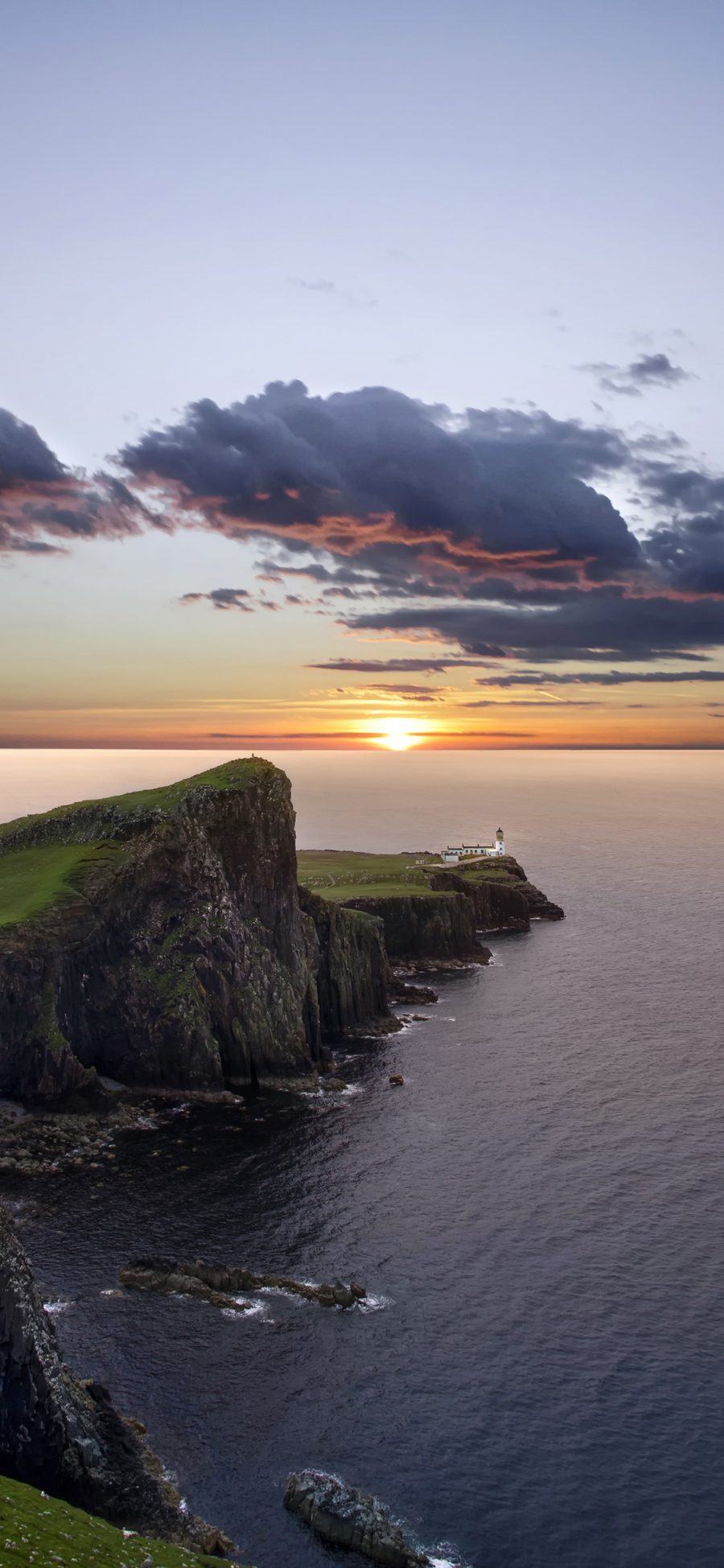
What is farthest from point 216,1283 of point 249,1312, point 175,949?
point 175,949

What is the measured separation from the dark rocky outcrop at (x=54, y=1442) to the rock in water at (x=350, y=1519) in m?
3.96

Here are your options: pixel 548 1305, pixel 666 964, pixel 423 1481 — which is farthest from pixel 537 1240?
pixel 666 964

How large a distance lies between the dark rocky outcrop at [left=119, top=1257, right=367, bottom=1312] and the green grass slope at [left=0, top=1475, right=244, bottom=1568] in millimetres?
20749

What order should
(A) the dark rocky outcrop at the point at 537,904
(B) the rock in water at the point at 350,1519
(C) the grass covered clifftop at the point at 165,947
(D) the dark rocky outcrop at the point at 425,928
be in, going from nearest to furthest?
1. (B) the rock in water at the point at 350,1519
2. (C) the grass covered clifftop at the point at 165,947
3. (D) the dark rocky outcrop at the point at 425,928
4. (A) the dark rocky outcrop at the point at 537,904

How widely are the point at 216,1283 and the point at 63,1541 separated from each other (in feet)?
87.8

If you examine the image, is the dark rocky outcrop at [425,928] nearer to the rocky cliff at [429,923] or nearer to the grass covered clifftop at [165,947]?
the rocky cliff at [429,923]

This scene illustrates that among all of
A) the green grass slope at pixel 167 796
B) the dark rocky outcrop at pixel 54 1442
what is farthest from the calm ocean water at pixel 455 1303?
the green grass slope at pixel 167 796

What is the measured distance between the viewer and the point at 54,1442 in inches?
1674

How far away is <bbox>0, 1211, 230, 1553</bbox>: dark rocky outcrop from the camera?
41.6 metres

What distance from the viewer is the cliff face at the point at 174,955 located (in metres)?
93.3

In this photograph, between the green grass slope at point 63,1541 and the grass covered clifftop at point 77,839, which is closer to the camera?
the green grass slope at point 63,1541

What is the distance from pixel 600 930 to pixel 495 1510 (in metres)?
125

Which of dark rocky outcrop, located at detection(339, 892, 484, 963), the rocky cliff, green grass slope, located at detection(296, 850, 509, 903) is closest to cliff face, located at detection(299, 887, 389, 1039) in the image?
green grass slope, located at detection(296, 850, 509, 903)

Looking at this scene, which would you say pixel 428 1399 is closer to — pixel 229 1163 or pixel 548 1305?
pixel 548 1305
